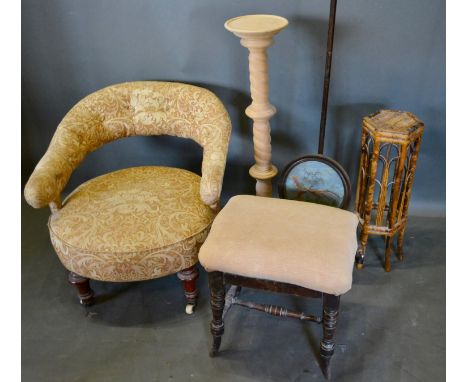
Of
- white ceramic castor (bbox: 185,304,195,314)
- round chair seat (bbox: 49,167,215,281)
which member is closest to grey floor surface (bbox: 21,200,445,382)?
white ceramic castor (bbox: 185,304,195,314)

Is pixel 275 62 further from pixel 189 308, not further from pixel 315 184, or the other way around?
pixel 189 308

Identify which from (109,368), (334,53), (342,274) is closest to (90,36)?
(334,53)

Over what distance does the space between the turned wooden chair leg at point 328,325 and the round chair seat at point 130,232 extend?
0.57 metres

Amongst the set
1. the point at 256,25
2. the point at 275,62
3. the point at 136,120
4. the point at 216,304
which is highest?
the point at 256,25

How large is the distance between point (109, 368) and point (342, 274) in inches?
38.3

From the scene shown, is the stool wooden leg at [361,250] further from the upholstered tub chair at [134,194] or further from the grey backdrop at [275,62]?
the upholstered tub chair at [134,194]

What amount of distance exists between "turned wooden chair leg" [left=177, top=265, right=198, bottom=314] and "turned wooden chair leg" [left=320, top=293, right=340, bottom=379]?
1.93 feet

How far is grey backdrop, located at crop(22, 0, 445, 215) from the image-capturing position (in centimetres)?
200

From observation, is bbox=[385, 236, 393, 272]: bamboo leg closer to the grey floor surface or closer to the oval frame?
the grey floor surface

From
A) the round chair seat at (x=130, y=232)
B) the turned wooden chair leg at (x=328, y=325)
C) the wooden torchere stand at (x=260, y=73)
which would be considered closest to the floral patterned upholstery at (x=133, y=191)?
the round chair seat at (x=130, y=232)

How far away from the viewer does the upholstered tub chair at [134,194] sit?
1.72 m

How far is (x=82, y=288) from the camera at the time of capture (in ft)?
6.32

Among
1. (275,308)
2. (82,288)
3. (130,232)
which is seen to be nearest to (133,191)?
(130,232)

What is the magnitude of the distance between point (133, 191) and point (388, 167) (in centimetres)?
107
